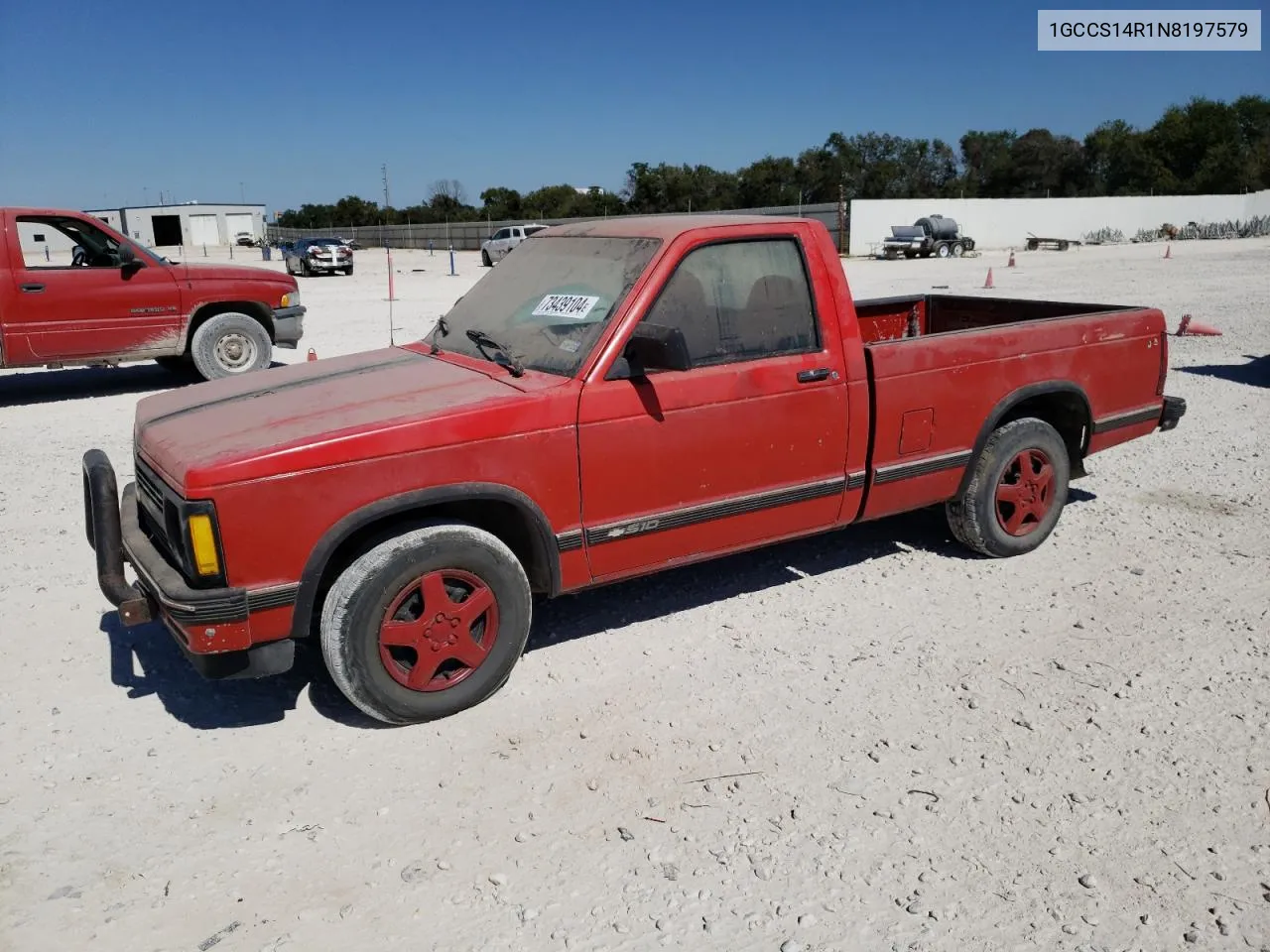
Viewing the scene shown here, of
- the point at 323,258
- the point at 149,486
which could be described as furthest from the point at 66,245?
the point at 323,258

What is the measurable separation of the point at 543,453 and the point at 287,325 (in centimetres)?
814

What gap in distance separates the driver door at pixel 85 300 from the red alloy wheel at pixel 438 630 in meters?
7.92

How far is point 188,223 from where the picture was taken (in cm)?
8325

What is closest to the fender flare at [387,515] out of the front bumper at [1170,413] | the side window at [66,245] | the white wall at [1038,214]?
the front bumper at [1170,413]

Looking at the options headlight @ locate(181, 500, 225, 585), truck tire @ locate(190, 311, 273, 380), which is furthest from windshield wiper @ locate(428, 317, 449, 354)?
truck tire @ locate(190, 311, 273, 380)

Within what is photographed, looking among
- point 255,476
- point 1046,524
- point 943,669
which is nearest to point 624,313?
point 255,476

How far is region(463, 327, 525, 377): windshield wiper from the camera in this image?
4.01 meters

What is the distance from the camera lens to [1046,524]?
5.41 metres

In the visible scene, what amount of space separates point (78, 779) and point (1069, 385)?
4902 millimetres

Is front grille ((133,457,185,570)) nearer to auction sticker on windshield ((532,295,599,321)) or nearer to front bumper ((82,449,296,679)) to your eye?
front bumper ((82,449,296,679))

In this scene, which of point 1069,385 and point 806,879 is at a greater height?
point 1069,385

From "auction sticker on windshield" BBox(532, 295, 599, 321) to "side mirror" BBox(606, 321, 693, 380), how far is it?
308 mm

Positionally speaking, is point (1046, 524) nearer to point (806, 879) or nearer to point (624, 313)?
point (624, 313)

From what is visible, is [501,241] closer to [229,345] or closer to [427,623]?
[229,345]
